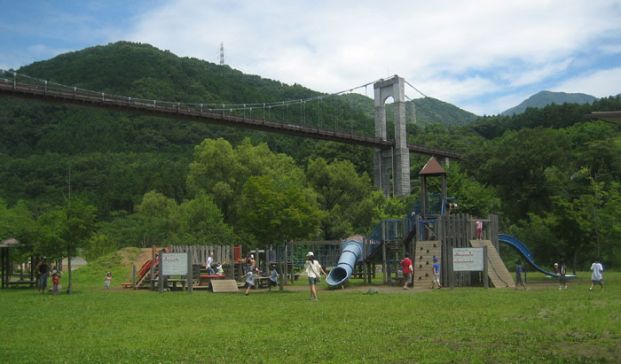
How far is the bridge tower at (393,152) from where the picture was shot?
64194 millimetres

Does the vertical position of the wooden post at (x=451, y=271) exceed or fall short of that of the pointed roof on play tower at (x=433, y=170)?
it falls short

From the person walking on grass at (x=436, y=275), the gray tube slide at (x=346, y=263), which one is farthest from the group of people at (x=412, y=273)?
the gray tube slide at (x=346, y=263)

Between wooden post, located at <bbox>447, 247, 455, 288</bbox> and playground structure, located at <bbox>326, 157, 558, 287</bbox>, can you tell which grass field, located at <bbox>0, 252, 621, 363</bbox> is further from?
playground structure, located at <bbox>326, 157, 558, 287</bbox>

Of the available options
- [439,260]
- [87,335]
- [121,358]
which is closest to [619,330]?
[121,358]

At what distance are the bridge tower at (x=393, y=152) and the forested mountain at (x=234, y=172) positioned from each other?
7.21 feet

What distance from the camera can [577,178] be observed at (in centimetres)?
4769

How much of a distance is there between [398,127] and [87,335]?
5582 cm

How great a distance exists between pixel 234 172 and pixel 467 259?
3288cm

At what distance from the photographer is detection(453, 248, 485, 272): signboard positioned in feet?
79.0

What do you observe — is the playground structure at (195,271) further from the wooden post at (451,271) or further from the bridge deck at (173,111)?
the bridge deck at (173,111)

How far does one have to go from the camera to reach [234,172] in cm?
5444

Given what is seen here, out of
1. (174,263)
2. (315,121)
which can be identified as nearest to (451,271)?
(174,263)

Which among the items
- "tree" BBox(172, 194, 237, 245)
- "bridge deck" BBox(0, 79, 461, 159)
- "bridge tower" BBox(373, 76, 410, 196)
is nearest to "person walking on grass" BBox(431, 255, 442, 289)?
"tree" BBox(172, 194, 237, 245)

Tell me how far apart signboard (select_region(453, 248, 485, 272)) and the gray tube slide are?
4891 millimetres
